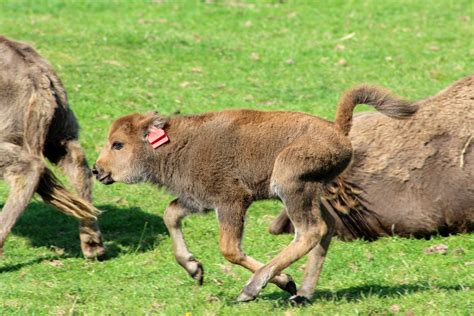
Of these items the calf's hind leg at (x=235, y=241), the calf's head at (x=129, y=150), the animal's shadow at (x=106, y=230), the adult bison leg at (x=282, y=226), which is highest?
the calf's head at (x=129, y=150)

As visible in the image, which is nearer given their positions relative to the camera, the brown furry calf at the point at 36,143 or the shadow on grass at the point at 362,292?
the shadow on grass at the point at 362,292

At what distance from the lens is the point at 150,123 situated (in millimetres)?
8250

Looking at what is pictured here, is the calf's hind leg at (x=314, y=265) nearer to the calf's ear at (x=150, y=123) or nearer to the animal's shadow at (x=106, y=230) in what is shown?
the calf's ear at (x=150, y=123)

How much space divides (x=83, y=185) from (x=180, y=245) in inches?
76.3

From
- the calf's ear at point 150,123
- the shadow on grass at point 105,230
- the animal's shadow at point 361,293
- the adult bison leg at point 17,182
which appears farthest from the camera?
the shadow on grass at point 105,230

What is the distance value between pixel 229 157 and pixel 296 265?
1685mm

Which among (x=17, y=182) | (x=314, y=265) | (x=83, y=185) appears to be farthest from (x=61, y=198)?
(x=314, y=265)

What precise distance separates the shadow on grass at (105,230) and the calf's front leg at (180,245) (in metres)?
1.42

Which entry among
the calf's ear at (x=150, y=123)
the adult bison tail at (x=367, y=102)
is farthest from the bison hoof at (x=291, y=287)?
the calf's ear at (x=150, y=123)

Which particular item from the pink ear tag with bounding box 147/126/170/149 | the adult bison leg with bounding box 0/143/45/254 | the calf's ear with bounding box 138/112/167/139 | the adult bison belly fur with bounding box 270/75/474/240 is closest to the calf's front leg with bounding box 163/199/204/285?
the pink ear tag with bounding box 147/126/170/149

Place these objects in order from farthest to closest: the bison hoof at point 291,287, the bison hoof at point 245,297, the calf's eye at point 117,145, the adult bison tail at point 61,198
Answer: the adult bison tail at point 61,198
the calf's eye at point 117,145
the bison hoof at point 291,287
the bison hoof at point 245,297

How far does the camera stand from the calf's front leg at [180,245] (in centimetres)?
813

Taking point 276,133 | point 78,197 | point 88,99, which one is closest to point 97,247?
point 78,197

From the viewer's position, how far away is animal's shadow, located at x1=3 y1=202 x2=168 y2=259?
32.3ft
